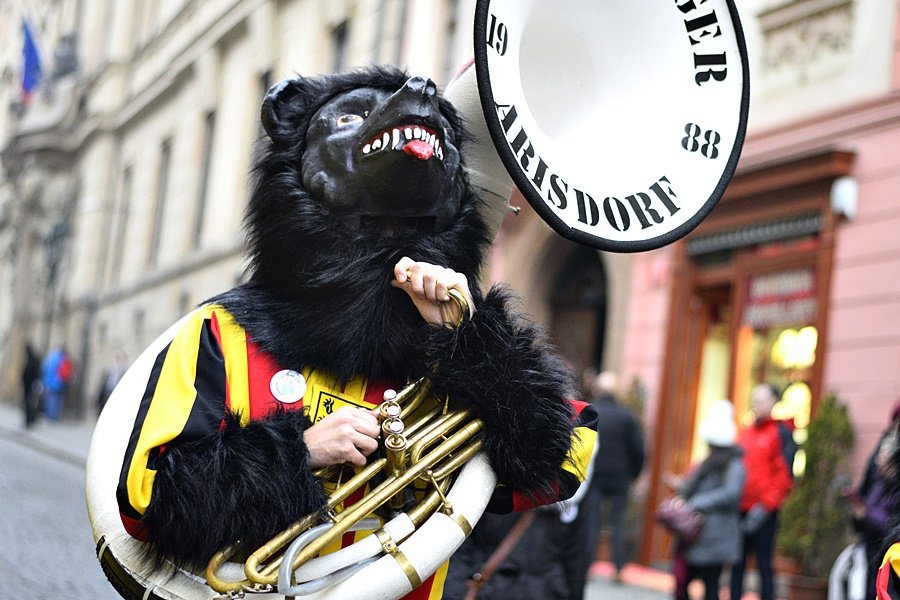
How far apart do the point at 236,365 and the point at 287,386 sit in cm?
11

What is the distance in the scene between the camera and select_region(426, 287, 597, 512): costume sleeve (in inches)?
93.4

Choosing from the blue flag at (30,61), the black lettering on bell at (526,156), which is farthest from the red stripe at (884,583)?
the blue flag at (30,61)

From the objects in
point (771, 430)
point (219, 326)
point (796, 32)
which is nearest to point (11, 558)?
point (771, 430)

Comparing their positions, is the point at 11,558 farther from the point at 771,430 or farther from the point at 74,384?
the point at 74,384

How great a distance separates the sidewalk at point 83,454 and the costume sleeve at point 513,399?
176 cm

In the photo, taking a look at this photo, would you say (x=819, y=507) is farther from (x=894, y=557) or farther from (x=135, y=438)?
(x=135, y=438)

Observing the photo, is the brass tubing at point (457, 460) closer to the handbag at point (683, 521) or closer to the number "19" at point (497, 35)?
the number "19" at point (497, 35)

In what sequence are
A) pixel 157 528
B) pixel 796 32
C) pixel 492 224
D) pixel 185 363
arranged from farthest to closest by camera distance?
pixel 796 32
pixel 492 224
pixel 185 363
pixel 157 528

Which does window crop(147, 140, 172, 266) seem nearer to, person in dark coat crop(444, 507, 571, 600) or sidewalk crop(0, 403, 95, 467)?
sidewalk crop(0, 403, 95, 467)

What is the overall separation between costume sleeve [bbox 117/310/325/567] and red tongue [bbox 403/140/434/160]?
1.74ft

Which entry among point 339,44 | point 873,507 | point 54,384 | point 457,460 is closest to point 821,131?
point 873,507

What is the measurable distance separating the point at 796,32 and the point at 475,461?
29.6 feet

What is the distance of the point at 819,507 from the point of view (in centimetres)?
874

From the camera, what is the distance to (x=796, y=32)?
10602mm
